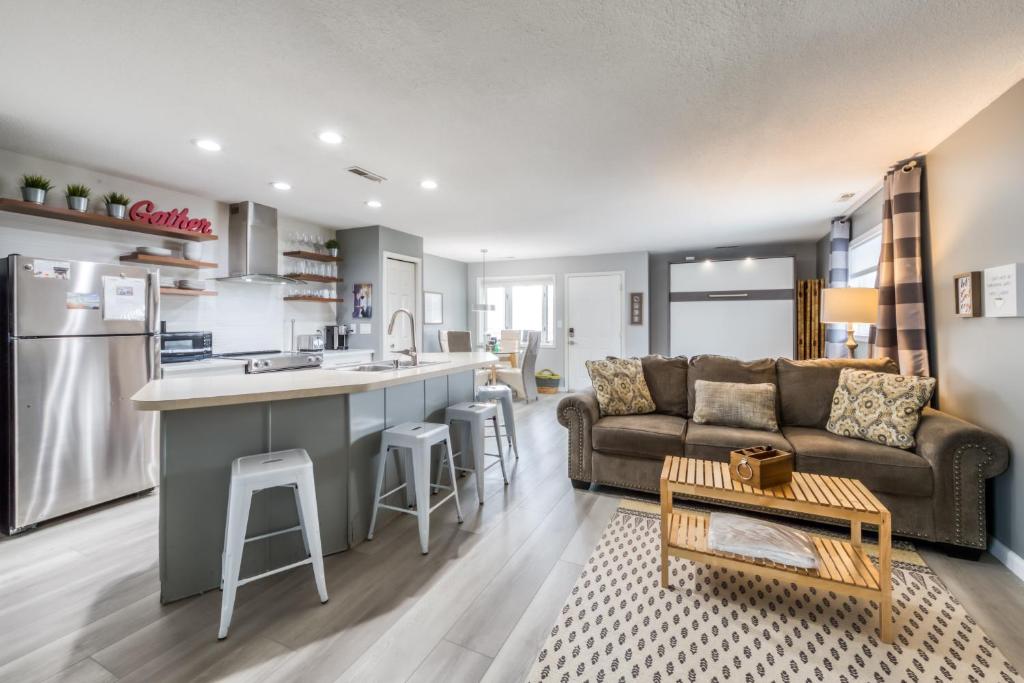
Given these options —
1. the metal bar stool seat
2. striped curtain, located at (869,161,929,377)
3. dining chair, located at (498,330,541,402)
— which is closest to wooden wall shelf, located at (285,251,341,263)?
dining chair, located at (498,330,541,402)

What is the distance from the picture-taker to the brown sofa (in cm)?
217

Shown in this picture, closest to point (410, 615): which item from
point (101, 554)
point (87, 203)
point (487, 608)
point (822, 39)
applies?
point (487, 608)

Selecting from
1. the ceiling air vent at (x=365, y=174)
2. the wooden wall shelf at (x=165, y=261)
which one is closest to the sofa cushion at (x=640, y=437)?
the ceiling air vent at (x=365, y=174)

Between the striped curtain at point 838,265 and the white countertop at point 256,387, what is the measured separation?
175 inches

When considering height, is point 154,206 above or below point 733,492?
above

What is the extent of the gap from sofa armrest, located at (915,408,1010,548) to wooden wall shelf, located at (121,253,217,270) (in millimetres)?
5222

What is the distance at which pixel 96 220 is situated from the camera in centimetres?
312

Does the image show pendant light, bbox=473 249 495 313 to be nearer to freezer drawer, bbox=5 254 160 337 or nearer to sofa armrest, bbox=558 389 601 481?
sofa armrest, bbox=558 389 601 481

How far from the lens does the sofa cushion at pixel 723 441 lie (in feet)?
8.71

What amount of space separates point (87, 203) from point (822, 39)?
4.56m

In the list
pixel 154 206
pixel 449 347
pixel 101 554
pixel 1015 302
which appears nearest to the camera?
pixel 1015 302

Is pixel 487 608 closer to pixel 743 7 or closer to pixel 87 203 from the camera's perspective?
pixel 743 7

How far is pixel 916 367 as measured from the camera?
285 centimetres

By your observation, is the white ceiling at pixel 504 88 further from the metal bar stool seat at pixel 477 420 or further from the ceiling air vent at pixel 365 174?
the metal bar stool seat at pixel 477 420
